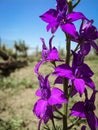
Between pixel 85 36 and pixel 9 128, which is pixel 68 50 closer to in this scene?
pixel 85 36

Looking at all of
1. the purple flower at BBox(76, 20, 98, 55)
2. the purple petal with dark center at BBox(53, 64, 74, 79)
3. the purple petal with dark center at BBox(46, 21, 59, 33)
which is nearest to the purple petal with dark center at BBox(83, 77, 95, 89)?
the purple petal with dark center at BBox(53, 64, 74, 79)

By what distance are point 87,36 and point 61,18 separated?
26 cm

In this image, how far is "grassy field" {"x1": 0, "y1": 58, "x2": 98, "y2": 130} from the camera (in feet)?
19.2

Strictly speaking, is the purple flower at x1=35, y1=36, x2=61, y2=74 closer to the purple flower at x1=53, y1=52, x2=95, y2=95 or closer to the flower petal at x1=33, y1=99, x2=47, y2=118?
the purple flower at x1=53, y1=52, x2=95, y2=95

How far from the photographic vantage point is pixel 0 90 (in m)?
9.05

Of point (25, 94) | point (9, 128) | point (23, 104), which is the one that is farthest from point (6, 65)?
point (9, 128)

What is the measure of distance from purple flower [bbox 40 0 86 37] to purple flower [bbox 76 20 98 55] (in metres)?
0.11

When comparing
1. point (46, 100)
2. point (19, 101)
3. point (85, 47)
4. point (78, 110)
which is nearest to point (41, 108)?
point (46, 100)

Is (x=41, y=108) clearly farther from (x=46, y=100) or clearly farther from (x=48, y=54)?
(x=48, y=54)

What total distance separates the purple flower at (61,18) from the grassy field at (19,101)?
1.99 m

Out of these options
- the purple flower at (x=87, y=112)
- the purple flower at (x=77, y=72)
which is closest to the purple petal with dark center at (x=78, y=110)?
the purple flower at (x=87, y=112)

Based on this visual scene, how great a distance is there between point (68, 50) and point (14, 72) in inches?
381

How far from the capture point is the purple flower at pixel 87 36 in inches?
95.2

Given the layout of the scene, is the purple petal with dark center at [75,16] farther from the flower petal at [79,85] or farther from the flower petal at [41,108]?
the flower petal at [41,108]
